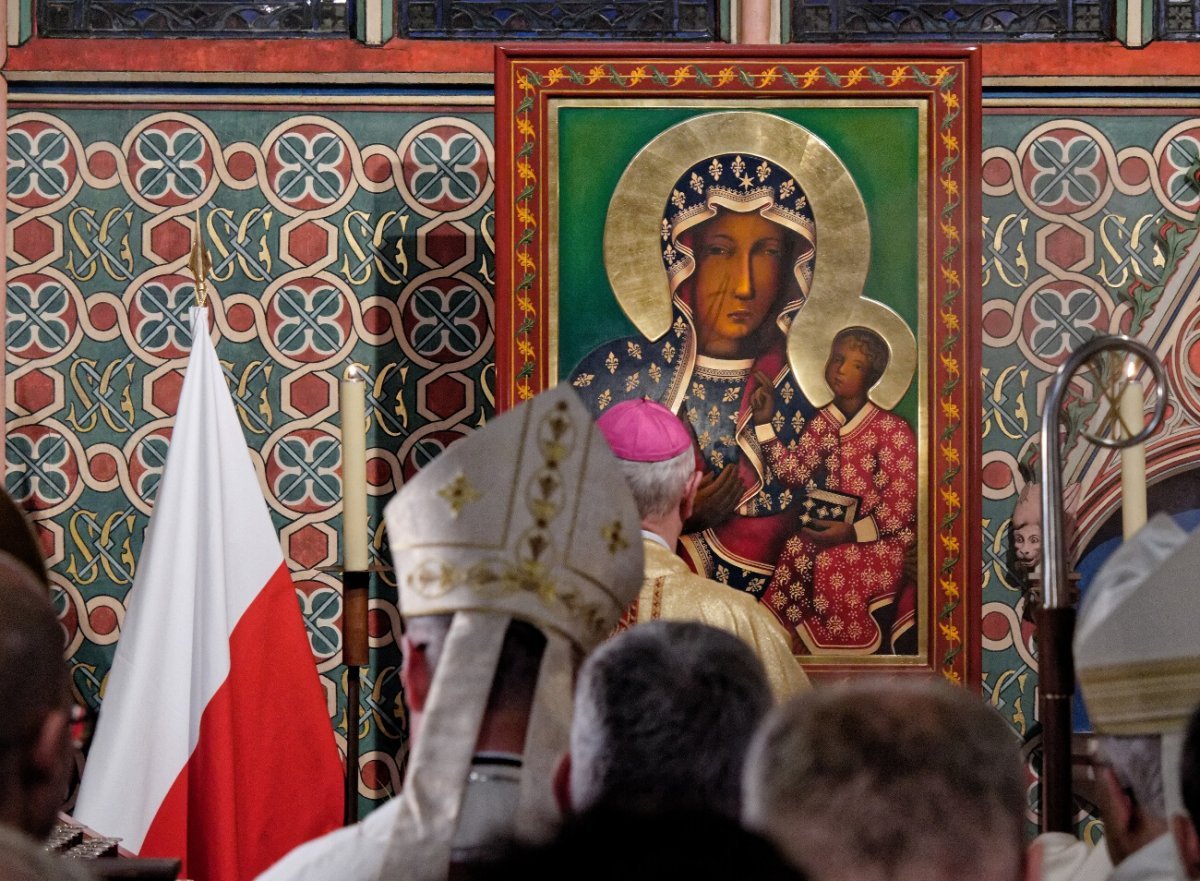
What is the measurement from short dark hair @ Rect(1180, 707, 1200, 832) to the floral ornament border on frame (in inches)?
102

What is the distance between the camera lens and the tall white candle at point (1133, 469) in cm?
321

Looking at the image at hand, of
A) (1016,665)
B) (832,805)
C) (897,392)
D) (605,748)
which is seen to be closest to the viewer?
(832,805)

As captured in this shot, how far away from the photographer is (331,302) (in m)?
4.66

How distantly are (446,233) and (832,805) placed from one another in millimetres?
3520

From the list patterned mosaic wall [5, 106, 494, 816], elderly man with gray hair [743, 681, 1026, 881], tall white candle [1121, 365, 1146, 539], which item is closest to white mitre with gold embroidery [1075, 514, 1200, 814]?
elderly man with gray hair [743, 681, 1026, 881]

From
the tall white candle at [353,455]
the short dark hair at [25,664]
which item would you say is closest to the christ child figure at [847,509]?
the tall white candle at [353,455]

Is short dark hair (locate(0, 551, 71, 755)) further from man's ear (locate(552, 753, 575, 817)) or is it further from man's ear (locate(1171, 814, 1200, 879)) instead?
man's ear (locate(1171, 814, 1200, 879))

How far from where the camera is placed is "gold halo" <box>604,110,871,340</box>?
170 inches

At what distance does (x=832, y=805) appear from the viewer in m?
1.33

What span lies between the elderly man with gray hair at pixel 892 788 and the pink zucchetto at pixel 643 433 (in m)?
2.47

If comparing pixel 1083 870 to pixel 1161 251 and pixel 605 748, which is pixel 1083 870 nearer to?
pixel 605 748

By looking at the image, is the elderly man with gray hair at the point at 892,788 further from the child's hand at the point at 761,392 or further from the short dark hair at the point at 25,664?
the child's hand at the point at 761,392

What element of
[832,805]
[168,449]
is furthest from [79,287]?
[832,805]

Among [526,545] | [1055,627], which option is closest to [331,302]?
[526,545]
